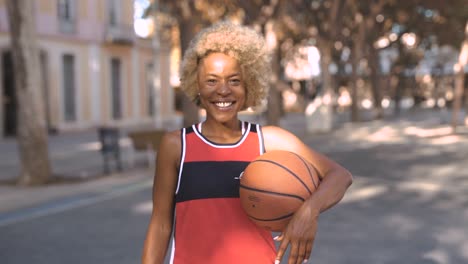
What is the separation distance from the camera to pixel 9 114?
22688mm

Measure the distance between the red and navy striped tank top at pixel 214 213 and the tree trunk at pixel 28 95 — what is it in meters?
9.19

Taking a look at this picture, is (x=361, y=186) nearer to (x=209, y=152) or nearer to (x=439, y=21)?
(x=209, y=152)

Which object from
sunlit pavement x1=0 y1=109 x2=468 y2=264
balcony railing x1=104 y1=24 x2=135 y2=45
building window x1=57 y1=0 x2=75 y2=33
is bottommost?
sunlit pavement x1=0 y1=109 x2=468 y2=264

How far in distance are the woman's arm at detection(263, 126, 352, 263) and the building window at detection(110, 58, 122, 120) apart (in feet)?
91.4

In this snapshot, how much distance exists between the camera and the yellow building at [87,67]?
80.0 ft

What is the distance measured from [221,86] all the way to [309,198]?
533 millimetres

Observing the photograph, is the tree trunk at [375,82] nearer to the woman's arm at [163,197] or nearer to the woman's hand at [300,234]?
the woman's arm at [163,197]

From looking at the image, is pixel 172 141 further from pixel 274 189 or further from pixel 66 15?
pixel 66 15

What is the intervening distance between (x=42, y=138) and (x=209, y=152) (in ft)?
30.9

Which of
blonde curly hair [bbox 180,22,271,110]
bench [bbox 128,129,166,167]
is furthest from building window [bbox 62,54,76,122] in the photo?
blonde curly hair [bbox 180,22,271,110]

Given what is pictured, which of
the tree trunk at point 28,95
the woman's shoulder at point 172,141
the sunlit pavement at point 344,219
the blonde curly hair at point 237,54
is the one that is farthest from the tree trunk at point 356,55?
the woman's shoulder at point 172,141

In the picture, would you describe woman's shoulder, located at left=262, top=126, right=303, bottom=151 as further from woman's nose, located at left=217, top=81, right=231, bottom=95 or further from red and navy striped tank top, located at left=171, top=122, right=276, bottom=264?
woman's nose, located at left=217, top=81, right=231, bottom=95

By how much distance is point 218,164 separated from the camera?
7.10ft

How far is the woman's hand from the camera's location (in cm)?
191
